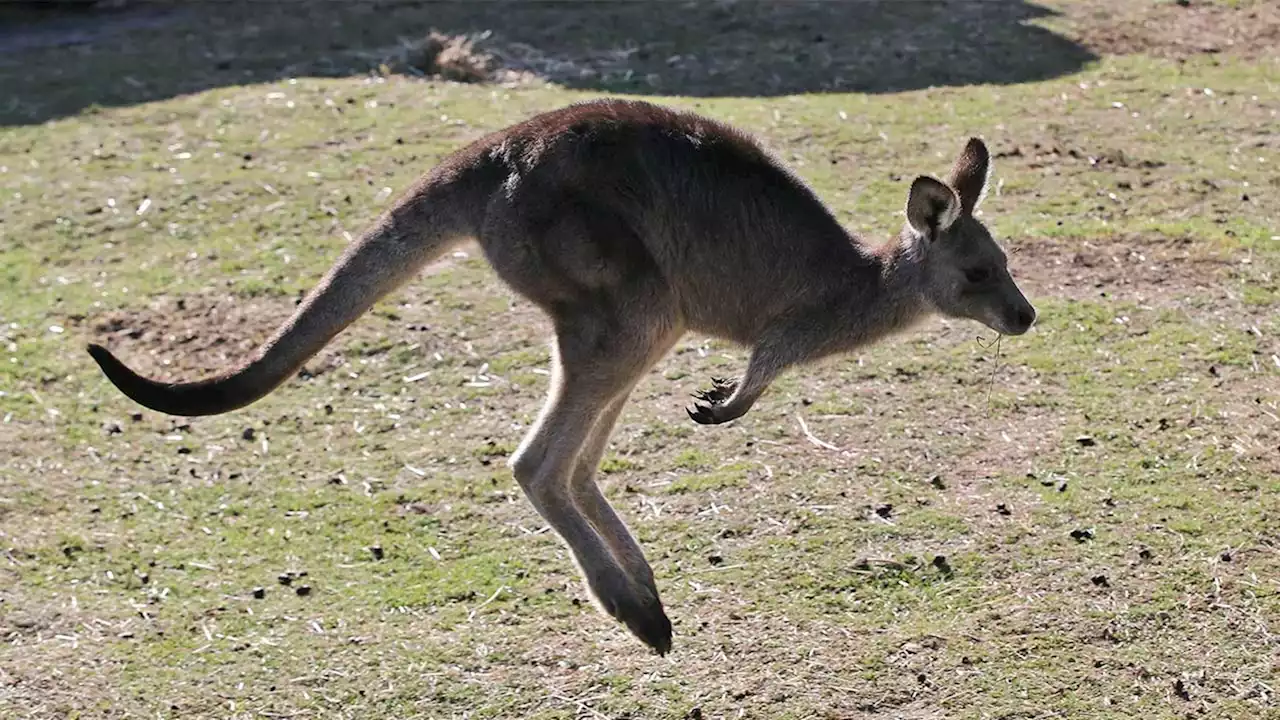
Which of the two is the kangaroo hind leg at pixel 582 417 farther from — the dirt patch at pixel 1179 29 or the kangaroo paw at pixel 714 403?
the dirt patch at pixel 1179 29

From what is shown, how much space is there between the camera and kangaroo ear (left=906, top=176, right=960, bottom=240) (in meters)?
4.69

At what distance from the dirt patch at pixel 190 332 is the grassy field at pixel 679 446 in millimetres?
20

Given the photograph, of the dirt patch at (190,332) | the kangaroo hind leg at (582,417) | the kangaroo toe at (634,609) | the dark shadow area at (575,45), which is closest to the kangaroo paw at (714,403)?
the kangaroo hind leg at (582,417)

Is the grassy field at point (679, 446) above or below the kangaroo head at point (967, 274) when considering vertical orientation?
below

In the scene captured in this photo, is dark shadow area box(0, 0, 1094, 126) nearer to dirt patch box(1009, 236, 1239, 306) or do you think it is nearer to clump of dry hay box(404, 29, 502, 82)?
clump of dry hay box(404, 29, 502, 82)

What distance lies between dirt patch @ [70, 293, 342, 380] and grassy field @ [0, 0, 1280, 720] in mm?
20

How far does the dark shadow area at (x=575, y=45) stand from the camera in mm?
10398

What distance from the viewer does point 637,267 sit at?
15.3 ft

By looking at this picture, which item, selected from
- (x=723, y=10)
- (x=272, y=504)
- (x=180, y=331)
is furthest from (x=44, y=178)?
(x=723, y=10)

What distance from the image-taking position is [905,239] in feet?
16.4

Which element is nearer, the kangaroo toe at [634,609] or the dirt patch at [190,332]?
the kangaroo toe at [634,609]

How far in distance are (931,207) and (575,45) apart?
22.1 ft

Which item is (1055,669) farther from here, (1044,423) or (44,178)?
(44,178)

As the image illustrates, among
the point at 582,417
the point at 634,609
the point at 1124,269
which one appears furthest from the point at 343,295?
the point at 1124,269
